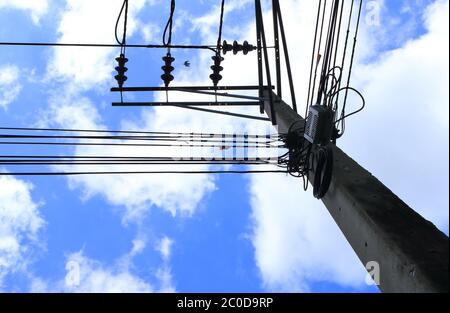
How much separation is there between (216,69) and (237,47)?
489 mm

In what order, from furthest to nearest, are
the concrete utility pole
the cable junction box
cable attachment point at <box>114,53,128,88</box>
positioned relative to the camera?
cable attachment point at <box>114,53,128,88</box>, the cable junction box, the concrete utility pole

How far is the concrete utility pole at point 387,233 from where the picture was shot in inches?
89.4

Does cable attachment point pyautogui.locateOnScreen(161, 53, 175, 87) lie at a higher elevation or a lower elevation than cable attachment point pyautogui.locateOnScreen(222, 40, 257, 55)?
lower

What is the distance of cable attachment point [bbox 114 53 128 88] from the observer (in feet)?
22.7

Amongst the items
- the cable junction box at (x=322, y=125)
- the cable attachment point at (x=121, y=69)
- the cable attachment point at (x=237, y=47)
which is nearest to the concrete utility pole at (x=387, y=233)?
the cable junction box at (x=322, y=125)

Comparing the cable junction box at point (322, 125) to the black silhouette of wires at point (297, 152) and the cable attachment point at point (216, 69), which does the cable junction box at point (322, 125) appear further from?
the cable attachment point at point (216, 69)

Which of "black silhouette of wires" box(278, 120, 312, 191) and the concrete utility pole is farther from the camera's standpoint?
"black silhouette of wires" box(278, 120, 312, 191)

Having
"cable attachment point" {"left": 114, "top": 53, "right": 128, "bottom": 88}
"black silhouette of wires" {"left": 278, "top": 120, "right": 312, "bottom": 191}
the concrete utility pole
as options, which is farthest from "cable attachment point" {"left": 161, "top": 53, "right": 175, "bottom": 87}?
the concrete utility pole

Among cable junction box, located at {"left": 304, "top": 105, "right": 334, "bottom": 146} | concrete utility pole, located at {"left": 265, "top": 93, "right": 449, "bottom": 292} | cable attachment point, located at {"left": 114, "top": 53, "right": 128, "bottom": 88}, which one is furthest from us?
cable attachment point, located at {"left": 114, "top": 53, "right": 128, "bottom": 88}

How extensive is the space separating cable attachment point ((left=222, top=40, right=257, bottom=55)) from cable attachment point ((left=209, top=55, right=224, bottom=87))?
178mm

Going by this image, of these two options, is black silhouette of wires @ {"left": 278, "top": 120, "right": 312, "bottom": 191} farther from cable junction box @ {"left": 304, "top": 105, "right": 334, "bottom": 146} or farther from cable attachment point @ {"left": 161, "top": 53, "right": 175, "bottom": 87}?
cable attachment point @ {"left": 161, "top": 53, "right": 175, "bottom": 87}

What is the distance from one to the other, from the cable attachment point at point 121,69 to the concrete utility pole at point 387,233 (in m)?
4.35
